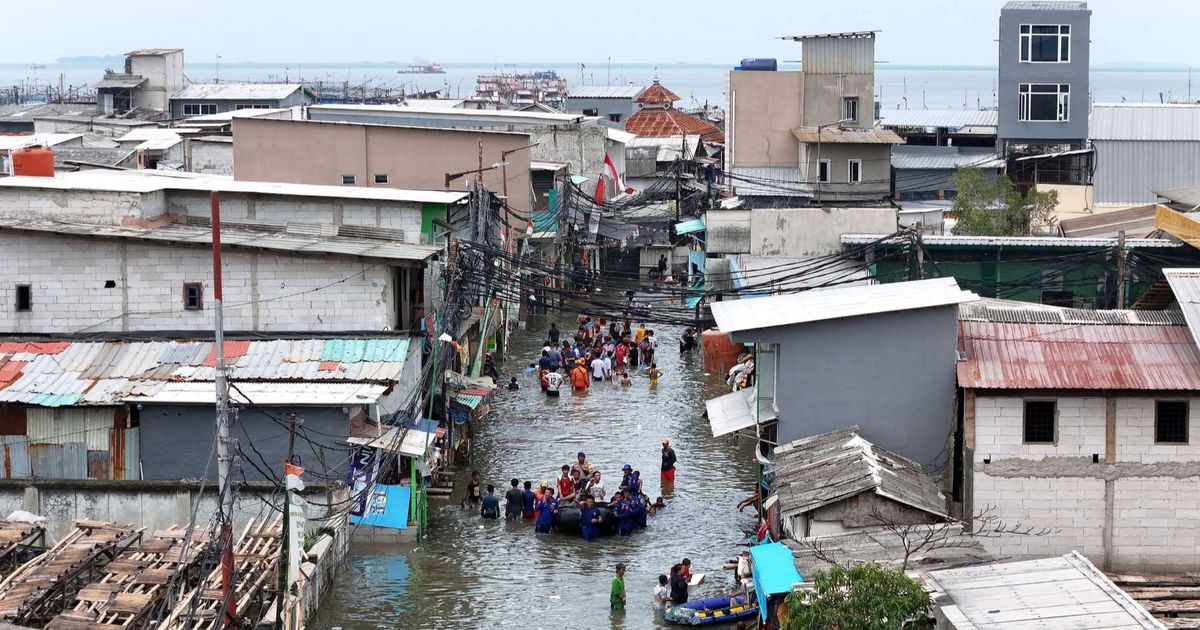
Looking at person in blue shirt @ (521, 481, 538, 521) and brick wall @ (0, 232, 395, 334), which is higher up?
brick wall @ (0, 232, 395, 334)

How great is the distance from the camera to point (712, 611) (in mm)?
21859

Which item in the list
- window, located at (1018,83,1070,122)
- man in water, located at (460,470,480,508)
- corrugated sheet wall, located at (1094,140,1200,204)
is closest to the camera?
man in water, located at (460,470,480,508)

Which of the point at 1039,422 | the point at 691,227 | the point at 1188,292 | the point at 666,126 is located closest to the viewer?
the point at 1039,422

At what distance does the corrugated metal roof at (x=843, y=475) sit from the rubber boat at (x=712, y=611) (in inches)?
72.8

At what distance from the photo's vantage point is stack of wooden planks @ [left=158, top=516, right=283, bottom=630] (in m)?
19.3

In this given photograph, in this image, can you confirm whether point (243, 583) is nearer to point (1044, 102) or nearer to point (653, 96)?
point (1044, 102)

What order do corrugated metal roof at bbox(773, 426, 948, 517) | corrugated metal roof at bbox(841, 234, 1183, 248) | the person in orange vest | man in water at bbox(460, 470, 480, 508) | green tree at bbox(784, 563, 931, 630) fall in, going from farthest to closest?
the person in orange vest, corrugated metal roof at bbox(841, 234, 1183, 248), man in water at bbox(460, 470, 480, 508), corrugated metal roof at bbox(773, 426, 948, 517), green tree at bbox(784, 563, 931, 630)

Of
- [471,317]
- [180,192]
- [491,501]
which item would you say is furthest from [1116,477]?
[180,192]

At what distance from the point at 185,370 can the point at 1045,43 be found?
34898 millimetres

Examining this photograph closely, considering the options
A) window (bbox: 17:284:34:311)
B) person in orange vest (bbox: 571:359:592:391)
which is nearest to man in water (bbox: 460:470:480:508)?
window (bbox: 17:284:34:311)

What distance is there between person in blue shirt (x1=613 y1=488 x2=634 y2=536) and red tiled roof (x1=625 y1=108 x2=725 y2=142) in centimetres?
5071

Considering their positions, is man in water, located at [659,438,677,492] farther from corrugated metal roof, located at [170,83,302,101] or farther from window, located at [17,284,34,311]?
corrugated metal roof, located at [170,83,302,101]

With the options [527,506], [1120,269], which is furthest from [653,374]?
[1120,269]

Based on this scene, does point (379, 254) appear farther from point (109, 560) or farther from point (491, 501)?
point (109, 560)
